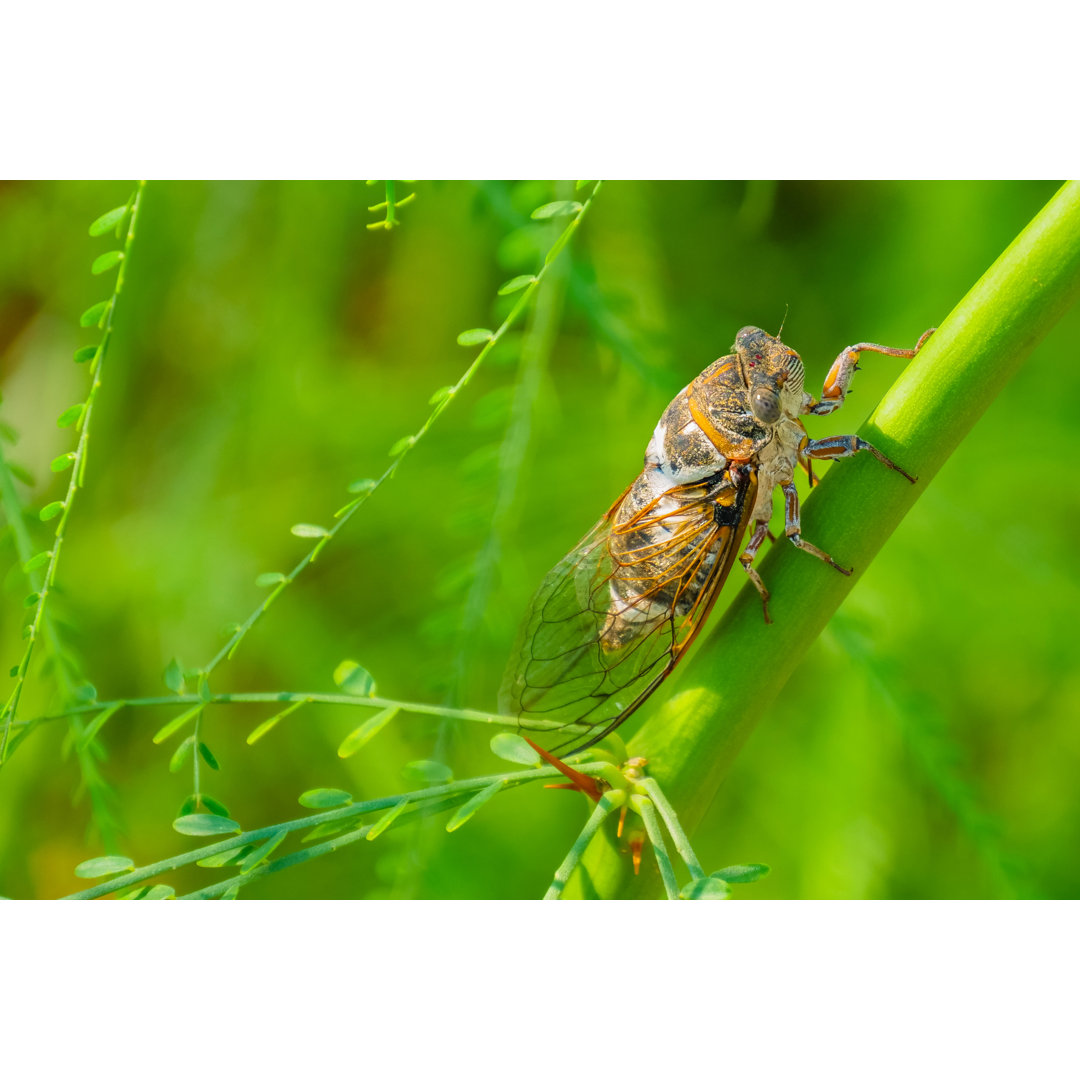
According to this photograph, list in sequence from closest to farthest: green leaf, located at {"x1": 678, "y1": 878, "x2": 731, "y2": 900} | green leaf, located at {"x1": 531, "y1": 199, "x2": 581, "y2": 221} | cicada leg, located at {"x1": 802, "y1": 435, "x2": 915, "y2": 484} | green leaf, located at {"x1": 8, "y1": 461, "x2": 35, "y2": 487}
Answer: green leaf, located at {"x1": 678, "y1": 878, "x2": 731, "y2": 900} → cicada leg, located at {"x1": 802, "y1": 435, "x2": 915, "y2": 484} → green leaf, located at {"x1": 531, "y1": 199, "x2": 581, "y2": 221} → green leaf, located at {"x1": 8, "y1": 461, "x2": 35, "y2": 487}

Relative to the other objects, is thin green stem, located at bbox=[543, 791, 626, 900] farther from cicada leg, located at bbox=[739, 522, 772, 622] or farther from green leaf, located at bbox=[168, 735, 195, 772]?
green leaf, located at bbox=[168, 735, 195, 772]

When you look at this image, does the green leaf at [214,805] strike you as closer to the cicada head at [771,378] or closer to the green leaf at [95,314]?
the green leaf at [95,314]

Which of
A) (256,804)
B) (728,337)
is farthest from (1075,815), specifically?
(256,804)

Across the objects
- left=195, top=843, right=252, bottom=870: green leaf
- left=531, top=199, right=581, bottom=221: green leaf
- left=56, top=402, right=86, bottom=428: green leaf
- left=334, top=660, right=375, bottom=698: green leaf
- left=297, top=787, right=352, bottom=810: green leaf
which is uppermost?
left=531, top=199, right=581, bottom=221: green leaf

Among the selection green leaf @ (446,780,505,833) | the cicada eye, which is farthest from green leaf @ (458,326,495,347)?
green leaf @ (446,780,505,833)

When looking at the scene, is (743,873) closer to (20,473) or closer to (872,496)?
(872,496)

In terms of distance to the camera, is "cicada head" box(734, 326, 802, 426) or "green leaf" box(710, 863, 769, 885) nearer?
"green leaf" box(710, 863, 769, 885)

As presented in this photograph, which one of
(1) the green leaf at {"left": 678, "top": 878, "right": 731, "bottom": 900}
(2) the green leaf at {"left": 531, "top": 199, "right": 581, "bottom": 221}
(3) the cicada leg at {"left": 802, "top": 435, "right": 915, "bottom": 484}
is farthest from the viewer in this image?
(2) the green leaf at {"left": 531, "top": 199, "right": 581, "bottom": 221}
